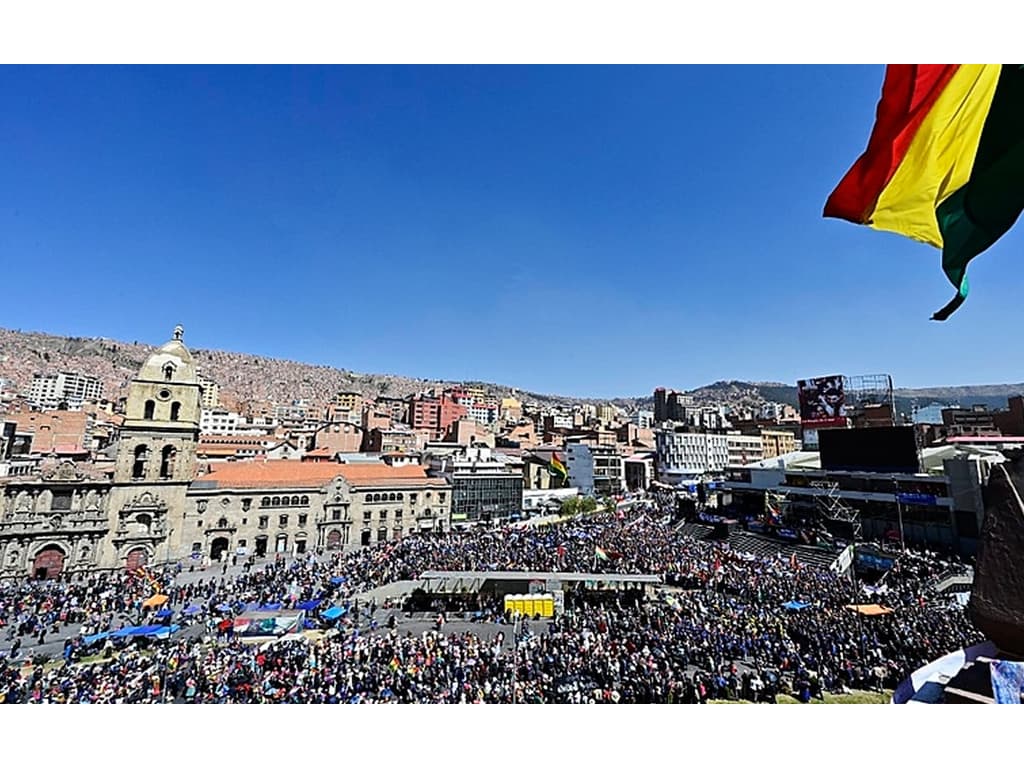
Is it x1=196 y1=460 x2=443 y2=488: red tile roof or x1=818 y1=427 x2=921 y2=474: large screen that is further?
x1=196 y1=460 x2=443 y2=488: red tile roof

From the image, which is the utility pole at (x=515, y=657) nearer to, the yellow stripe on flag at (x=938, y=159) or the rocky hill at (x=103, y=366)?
the yellow stripe on flag at (x=938, y=159)

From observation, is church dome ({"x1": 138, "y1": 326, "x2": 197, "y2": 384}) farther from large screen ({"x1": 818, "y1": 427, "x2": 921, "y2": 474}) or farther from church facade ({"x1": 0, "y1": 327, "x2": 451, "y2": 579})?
large screen ({"x1": 818, "y1": 427, "x2": 921, "y2": 474})

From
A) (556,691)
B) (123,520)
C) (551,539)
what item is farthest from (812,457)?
(123,520)

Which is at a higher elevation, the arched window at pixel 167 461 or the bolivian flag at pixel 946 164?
the bolivian flag at pixel 946 164

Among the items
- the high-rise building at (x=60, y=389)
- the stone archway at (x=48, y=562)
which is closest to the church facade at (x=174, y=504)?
the stone archway at (x=48, y=562)

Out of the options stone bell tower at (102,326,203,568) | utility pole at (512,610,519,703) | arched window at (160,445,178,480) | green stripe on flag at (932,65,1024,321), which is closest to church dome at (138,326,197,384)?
stone bell tower at (102,326,203,568)

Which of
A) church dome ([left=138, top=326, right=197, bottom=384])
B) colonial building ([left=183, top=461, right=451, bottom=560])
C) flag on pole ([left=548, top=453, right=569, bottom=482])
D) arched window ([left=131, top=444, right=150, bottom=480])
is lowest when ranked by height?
colonial building ([left=183, top=461, right=451, bottom=560])

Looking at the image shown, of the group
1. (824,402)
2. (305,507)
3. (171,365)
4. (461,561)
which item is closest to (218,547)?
(305,507)
